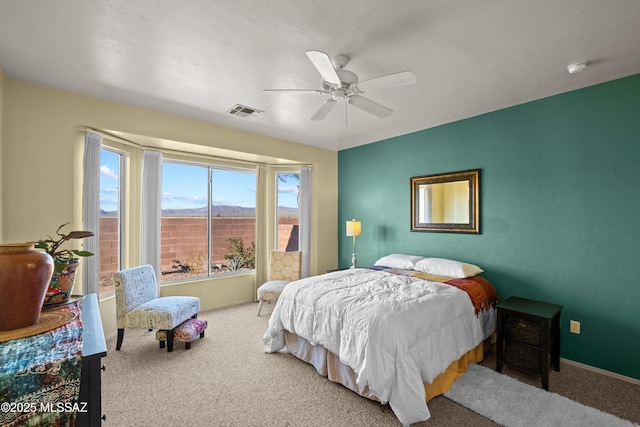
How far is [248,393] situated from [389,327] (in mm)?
1309

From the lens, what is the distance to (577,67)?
2.39 meters

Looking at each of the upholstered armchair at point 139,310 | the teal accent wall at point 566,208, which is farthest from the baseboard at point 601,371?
the upholstered armchair at point 139,310

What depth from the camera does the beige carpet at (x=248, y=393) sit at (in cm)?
204

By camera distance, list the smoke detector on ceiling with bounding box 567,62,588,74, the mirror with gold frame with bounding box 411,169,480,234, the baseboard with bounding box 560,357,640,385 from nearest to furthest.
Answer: the smoke detector on ceiling with bounding box 567,62,588,74
the baseboard with bounding box 560,357,640,385
the mirror with gold frame with bounding box 411,169,480,234

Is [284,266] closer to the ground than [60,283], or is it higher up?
closer to the ground

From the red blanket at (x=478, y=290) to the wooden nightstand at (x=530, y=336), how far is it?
Answer: 181 millimetres

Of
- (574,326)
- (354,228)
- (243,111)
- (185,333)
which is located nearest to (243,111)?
(243,111)

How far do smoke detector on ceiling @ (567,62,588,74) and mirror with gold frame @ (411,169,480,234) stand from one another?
1.33 meters

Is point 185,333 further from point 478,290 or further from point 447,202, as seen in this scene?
point 447,202

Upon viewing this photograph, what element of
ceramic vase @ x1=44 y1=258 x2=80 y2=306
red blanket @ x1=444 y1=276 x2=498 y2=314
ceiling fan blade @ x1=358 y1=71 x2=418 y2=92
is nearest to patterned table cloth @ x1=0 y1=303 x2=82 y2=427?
ceramic vase @ x1=44 y1=258 x2=80 y2=306

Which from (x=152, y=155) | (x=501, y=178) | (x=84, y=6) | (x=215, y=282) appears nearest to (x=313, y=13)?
(x=84, y=6)

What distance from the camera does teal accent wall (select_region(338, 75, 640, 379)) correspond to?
102 inches

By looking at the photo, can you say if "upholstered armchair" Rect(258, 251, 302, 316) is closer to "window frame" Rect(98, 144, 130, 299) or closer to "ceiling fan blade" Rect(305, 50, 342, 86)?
"window frame" Rect(98, 144, 130, 299)

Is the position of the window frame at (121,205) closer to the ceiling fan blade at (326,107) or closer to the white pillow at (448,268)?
the ceiling fan blade at (326,107)
